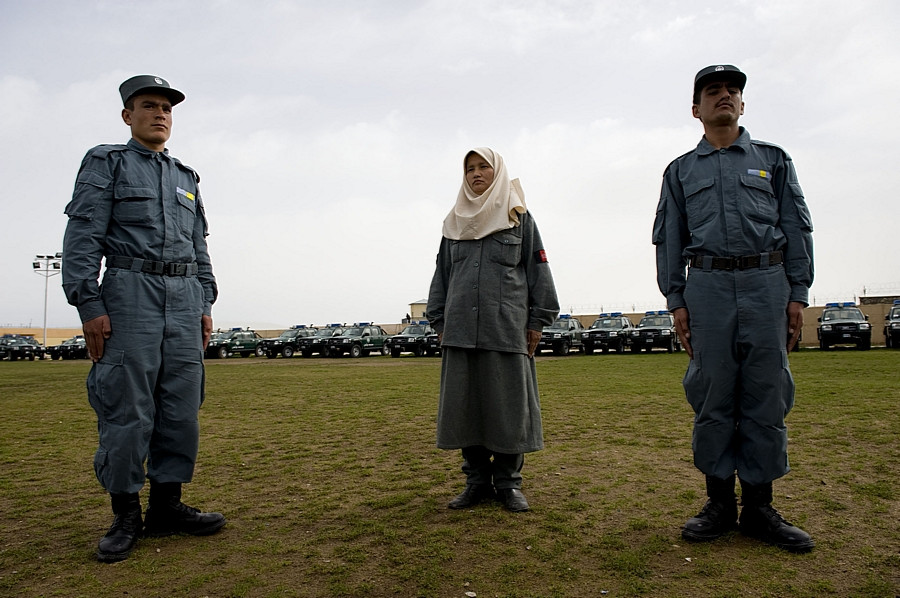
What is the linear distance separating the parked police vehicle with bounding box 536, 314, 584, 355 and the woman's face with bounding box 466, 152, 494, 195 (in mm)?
21471

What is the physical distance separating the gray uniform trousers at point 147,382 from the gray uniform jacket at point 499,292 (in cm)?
148

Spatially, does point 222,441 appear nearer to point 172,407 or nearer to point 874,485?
point 172,407

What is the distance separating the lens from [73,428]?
7332 millimetres

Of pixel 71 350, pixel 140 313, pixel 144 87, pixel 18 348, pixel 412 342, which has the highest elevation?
pixel 144 87

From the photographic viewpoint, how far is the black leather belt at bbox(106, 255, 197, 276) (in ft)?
10.8

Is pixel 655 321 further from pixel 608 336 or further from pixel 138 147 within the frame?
pixel 138 147

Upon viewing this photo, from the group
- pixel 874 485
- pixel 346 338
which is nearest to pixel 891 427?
pixel 874 485

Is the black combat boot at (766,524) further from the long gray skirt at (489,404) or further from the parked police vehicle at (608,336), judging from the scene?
the parked police vehicle at (608,336)

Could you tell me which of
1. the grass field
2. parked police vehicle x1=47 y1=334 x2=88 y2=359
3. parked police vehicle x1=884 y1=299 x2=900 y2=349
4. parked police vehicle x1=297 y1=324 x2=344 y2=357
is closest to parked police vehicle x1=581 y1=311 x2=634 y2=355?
parked police vehicle x1=884 y1=299 x2=900 y2=349

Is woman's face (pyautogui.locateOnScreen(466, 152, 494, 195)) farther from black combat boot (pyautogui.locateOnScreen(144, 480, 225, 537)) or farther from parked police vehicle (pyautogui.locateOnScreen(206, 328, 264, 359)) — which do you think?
parked police vehicle (pyautogui.locateOnScreen(206, 328, 264, 359))

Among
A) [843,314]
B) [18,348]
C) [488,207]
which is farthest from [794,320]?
[18,348]

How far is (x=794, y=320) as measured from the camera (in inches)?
124

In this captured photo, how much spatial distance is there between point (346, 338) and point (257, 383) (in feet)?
55.1

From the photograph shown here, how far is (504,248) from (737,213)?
51.3 inches
